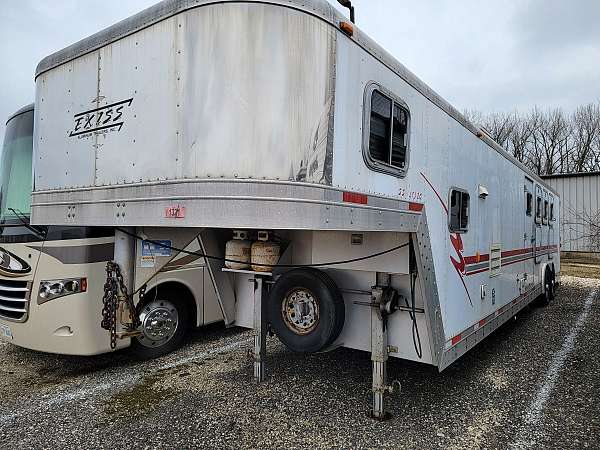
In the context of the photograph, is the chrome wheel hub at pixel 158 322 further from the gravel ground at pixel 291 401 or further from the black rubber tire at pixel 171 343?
the gravel ground at pixel 291 401

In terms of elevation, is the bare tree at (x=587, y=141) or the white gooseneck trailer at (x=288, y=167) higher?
the bare tree at (x=587, y=141)

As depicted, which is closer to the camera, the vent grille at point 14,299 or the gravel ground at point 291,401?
the gravel ground at point 291,401

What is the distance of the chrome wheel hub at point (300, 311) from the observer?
383cm

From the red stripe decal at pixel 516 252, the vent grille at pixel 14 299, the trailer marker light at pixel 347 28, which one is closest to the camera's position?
the trailer marker light at pixel 347 28

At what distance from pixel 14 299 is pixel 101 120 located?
272cm

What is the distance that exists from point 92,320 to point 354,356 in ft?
9.97

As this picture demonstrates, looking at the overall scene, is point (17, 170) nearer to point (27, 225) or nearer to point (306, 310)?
point (27, 225)

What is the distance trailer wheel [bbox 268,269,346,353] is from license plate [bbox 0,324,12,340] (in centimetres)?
307

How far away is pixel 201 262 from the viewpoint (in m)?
5.52

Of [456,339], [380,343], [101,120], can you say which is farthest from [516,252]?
[101,120]

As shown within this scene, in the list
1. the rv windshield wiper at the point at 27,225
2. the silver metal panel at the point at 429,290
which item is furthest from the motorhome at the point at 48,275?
the silver metal panel at the point at 429,290

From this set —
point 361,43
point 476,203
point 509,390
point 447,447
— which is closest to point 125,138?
point 361,43

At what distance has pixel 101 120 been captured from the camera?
10.3 ft

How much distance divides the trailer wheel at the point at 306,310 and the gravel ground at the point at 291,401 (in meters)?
0.63
